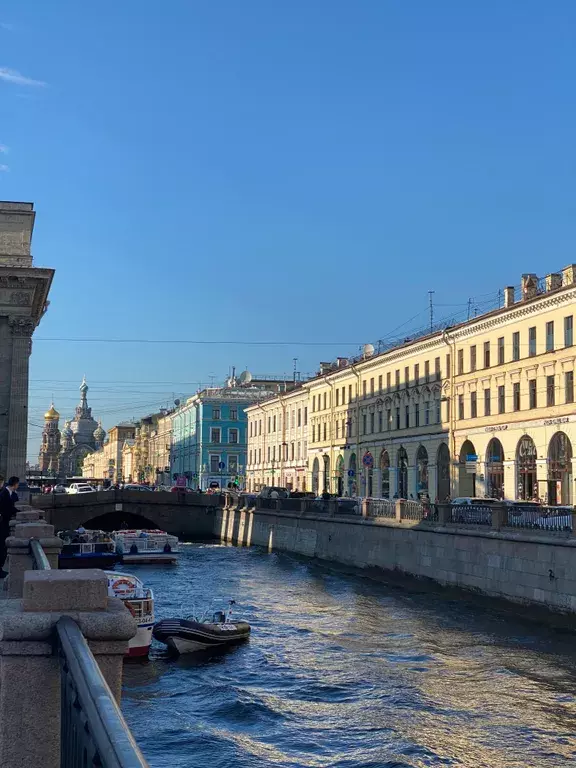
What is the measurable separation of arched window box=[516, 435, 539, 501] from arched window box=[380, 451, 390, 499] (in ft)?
66.3

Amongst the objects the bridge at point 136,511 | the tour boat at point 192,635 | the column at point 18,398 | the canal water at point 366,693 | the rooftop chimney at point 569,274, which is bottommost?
the canal water at point 366,693

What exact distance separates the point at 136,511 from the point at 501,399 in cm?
3441

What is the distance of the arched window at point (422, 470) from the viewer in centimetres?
6569

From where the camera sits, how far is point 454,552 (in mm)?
36875

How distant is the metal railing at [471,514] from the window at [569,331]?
14682 mm

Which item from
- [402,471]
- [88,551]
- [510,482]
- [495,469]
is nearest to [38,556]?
[88,551]

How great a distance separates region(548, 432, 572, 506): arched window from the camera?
48.3 m

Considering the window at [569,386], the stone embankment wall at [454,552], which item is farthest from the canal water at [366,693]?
the window at [569,386]

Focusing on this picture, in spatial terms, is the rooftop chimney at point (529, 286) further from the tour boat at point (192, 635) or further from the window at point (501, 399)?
the tour boat at point (192, 635)

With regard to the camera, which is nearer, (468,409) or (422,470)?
(468,409)

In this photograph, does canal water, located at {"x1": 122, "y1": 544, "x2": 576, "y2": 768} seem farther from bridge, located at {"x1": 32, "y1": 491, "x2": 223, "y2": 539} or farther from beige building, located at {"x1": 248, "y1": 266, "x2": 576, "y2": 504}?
bridge, located at {"x1": 32, "y1": 491, "x2": 223, "y2": 539}

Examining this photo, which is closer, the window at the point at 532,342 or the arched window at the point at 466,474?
the window at the point at 532,342

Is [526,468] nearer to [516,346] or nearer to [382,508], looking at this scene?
[516,346]

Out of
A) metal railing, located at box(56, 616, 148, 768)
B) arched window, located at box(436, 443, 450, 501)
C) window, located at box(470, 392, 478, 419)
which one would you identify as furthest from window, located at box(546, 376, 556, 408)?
metal railing, located at box(56, 616, 148, 768)
